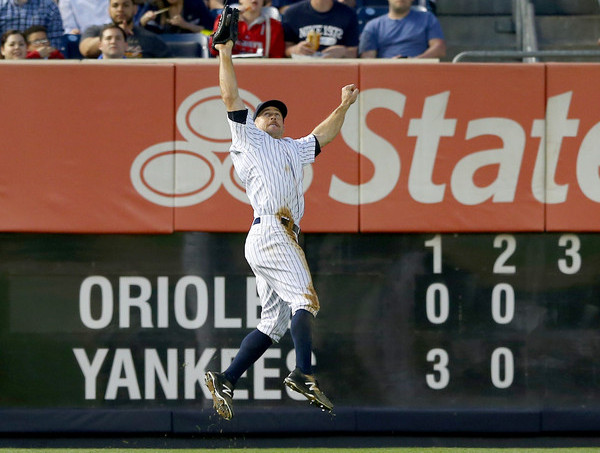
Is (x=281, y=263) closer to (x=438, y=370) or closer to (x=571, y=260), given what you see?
(x=438, y=370)

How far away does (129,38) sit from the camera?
945 centimetres

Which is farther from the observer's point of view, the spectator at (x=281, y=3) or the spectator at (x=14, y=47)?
the spectator at (x=281, y=3)

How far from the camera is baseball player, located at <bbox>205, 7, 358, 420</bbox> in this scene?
6.65 metres

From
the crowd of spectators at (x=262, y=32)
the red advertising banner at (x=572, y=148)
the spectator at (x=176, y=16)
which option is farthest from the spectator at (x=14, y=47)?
the red advertising banner at (x=572, y=148)

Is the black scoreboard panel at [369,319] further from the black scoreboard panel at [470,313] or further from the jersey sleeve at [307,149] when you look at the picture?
the jersey sleeve at [307,149]

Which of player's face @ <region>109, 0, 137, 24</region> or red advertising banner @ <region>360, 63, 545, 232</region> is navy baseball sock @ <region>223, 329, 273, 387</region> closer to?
red advertising banner @ <region>360, 63, 545, 232</region>

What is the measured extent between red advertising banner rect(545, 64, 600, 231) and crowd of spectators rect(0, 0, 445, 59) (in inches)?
55.7

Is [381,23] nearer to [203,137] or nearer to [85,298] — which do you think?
[203,137]

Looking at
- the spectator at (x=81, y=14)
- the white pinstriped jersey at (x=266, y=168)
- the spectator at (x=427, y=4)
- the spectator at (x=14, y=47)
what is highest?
the spectator at (x=427, y=4)

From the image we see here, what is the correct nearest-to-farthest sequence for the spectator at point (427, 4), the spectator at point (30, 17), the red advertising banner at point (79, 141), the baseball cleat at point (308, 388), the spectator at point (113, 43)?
the baseball cleat at point (308, 388)
the red advertising banner at point (79, 141)
the spectator at point (113, 43)
the spectator at point (30, 17)
the spectator at point (427, 4)

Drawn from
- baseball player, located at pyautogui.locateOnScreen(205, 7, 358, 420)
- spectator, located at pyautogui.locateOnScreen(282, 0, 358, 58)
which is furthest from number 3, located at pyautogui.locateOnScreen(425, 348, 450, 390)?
spectator, located at pyautogui.locateOnScreen(282, 0, 358, 58)

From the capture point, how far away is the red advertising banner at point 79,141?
8.31 metres

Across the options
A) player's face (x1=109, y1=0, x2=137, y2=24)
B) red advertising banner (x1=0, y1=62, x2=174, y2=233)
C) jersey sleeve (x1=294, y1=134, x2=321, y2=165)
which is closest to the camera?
jersey sleeve (x1=294, y1=134, x2=321, y2=165)

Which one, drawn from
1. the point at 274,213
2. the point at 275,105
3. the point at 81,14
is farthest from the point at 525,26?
the point at 274,213
